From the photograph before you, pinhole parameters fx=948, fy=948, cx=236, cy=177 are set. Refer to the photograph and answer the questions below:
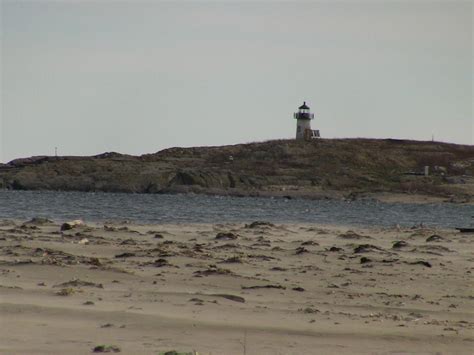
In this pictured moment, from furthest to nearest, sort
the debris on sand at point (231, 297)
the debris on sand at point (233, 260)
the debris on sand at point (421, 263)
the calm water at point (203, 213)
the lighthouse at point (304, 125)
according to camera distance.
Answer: the lighthouse at point (304, 125), the calm water at point (203, 213), the debris on sand at point (421, 263), the debris on sand at point (233, 260), the debris on sand at point (231, 297)

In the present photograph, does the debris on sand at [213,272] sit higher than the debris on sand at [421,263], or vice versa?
the debris on sand at [213,272]

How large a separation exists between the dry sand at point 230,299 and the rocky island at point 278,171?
220ft

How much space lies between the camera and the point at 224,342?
374 inches

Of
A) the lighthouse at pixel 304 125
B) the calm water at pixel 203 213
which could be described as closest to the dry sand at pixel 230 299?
the calm water at pixel 203 213

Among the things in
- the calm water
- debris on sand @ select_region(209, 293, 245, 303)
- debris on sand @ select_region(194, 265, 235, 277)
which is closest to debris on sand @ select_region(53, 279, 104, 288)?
debris on sand @ select_region(209, 293, 245, 303)

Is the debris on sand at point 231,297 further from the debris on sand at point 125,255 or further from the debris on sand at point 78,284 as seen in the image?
the debris on sand at point 125,255

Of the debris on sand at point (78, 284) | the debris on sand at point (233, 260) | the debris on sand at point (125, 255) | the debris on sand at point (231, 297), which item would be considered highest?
the debris on sand at point (125, 255)

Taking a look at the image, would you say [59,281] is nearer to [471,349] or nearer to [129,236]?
[471,349]

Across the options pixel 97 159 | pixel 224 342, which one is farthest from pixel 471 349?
pixel 97 159

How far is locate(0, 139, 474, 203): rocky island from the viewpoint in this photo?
296 feet

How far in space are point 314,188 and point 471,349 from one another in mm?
82475

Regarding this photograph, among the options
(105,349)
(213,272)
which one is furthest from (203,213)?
(105,349)

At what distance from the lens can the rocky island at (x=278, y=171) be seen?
9031cm

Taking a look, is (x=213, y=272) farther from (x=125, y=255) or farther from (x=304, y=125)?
(x=304, y=125)
